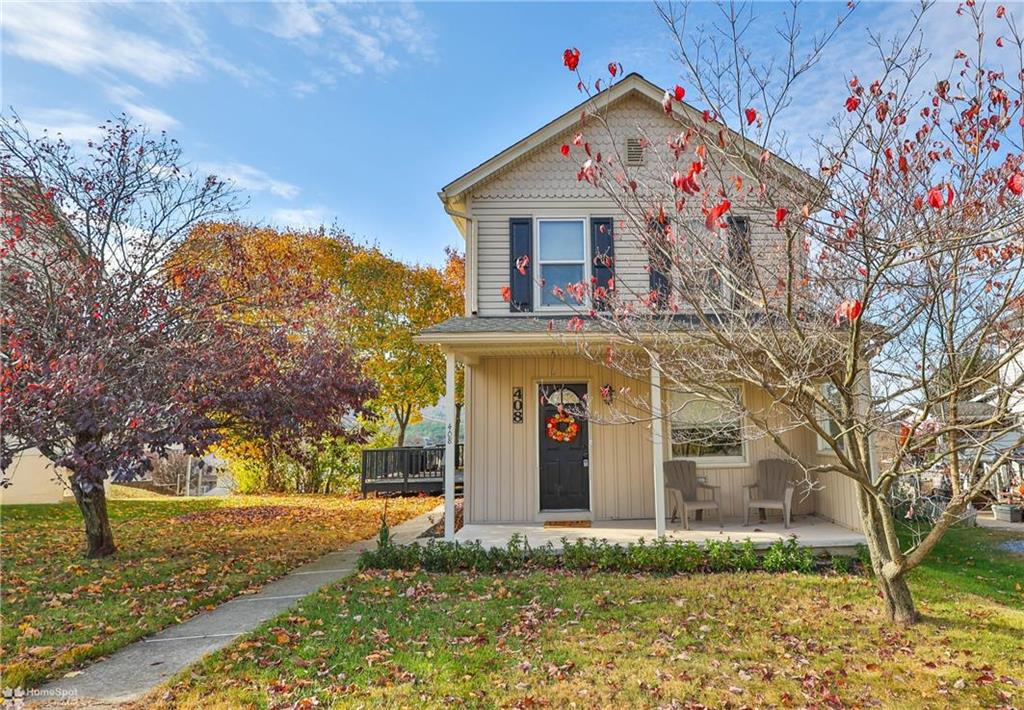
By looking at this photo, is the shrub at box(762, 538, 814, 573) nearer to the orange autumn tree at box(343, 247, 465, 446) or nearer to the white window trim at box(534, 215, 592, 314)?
the white window trim at box(534, 215, 592, 314)

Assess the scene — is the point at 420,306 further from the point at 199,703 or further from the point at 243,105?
the point at 199,703

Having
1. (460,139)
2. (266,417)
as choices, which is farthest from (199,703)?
(460,139)

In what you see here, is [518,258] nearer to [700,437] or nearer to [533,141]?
[533,141]

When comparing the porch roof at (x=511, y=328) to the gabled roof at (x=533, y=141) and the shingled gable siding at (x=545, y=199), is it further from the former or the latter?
the gabled roof at (x=533, y=141)

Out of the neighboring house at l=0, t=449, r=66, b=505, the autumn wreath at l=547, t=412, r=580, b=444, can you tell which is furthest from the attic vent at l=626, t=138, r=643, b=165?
the neighboring house at l=0, t=449, r=66, b=505

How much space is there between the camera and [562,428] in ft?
32.9

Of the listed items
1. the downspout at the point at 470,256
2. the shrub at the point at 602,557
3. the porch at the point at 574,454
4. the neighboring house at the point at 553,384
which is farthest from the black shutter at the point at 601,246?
the shrub at the point at 602,557

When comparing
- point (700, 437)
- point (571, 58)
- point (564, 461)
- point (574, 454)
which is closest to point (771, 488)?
point (700, 437)

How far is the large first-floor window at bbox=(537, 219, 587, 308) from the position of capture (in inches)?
394

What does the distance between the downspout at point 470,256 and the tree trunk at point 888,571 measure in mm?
6402

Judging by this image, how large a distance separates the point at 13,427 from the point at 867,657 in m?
7.78

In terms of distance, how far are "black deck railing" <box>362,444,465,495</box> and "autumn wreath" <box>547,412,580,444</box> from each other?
250 inches

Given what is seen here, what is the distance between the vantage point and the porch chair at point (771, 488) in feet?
28.7

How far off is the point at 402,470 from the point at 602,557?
9003 mm
